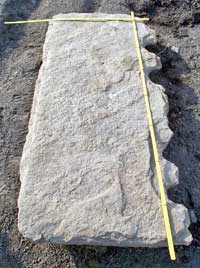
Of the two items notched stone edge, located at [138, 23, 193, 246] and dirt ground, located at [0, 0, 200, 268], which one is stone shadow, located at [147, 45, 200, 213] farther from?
notched stone edge, located at [138, 23, 193, 246]

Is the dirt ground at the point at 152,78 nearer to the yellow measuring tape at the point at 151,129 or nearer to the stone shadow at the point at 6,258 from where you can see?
the stone shadow at the point at 6,258

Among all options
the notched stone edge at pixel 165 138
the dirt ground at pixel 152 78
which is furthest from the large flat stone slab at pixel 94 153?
the dirt ground at pixel 152 78

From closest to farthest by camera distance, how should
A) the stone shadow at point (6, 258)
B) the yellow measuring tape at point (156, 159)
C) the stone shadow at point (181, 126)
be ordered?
the yellow measuring tape at point (156, 159) < the stone shadow at point (6, 258) < the stone shadow at point (181, 126)

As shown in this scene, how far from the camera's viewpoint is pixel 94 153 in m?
2.29

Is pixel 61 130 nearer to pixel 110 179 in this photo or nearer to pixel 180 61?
pixel 110 179

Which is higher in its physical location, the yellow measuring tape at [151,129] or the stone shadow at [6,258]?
the yellow measuring tape at [151,129]

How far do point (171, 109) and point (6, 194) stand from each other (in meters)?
1.20

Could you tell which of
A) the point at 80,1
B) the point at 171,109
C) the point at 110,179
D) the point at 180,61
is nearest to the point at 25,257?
the point at 110,179

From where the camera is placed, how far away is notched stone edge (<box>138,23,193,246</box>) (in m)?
2.03

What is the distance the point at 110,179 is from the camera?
218cm

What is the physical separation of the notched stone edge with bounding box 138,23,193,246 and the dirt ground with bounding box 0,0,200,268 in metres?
0.23

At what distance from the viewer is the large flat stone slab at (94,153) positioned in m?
2.03

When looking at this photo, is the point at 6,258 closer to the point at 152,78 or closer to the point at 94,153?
the point at 94,153

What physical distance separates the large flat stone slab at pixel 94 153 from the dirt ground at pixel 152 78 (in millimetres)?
260
